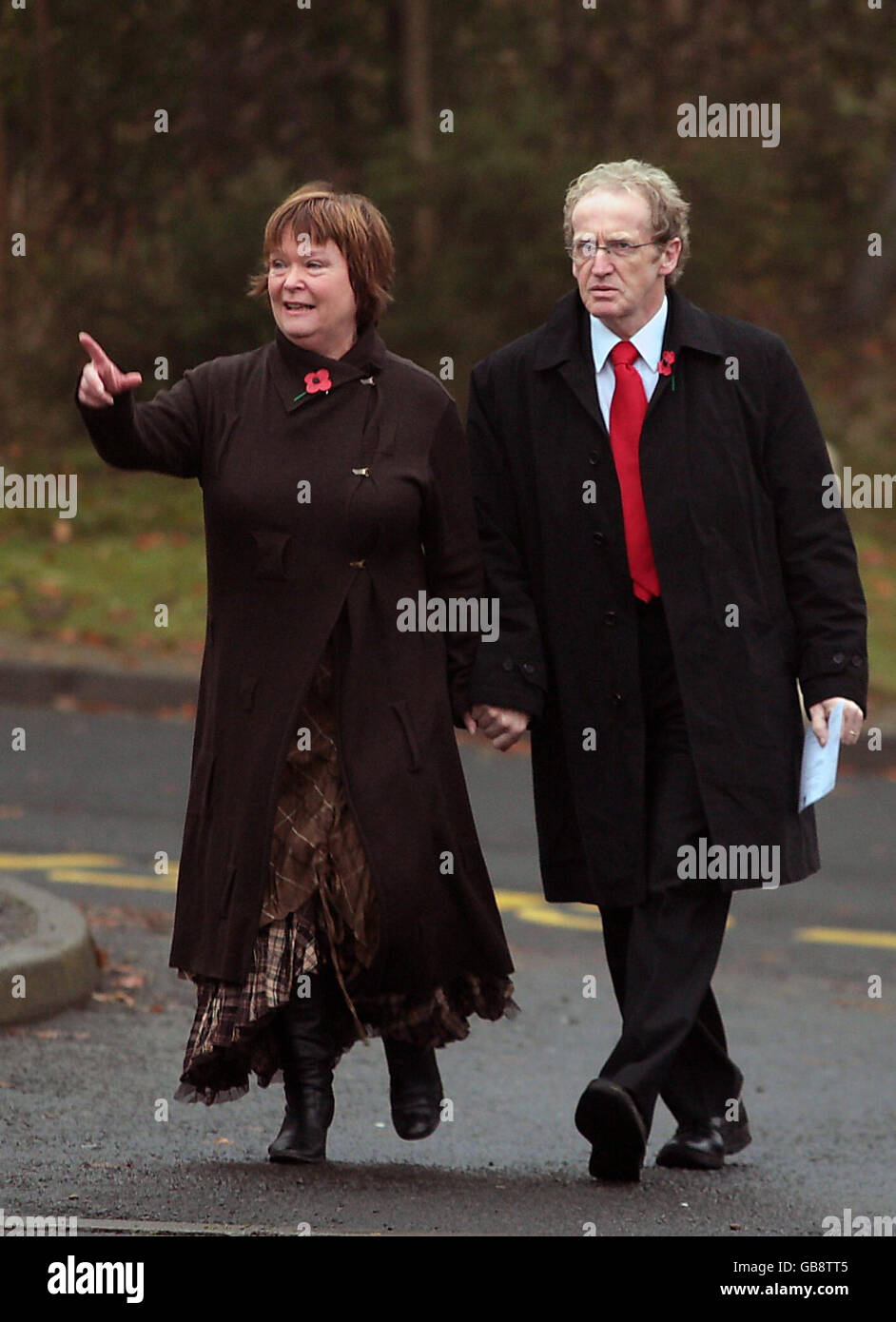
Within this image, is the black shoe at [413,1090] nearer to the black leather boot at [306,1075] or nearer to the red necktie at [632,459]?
the black leather boot at [306,1075]

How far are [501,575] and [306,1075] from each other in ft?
3.47

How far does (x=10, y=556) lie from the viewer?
15.6 metres

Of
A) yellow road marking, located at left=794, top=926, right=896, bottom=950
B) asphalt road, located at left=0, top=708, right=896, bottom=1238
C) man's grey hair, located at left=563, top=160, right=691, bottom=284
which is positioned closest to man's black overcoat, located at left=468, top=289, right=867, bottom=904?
man's grey hair, located at left=563, top=160, right=691, bottom=284

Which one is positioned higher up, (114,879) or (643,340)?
(643,340)

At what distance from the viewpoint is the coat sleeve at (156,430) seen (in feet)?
15.7

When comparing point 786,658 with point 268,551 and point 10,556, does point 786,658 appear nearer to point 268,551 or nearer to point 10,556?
point 268,551

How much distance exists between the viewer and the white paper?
5.02m

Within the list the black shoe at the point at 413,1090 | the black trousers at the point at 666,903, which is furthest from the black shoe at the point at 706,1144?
the black shoe at the point at 413,1090

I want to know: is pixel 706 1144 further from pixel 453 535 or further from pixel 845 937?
pixel 845 937

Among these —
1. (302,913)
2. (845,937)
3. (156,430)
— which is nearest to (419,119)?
(845,937)

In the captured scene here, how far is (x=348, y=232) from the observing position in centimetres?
489

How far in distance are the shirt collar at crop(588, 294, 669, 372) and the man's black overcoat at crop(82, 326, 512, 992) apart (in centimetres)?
35
